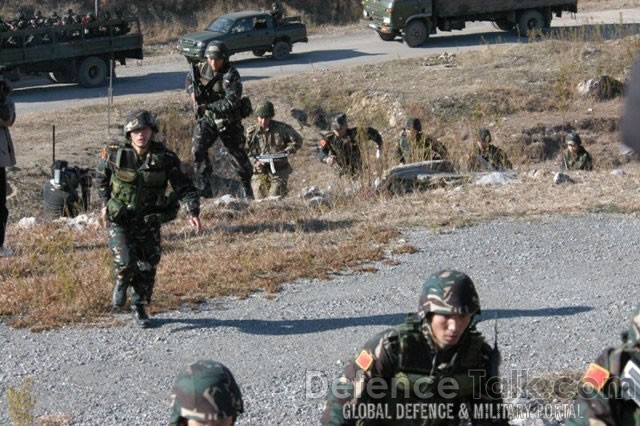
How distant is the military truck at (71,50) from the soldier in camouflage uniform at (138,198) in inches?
617

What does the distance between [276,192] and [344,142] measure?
1022mm

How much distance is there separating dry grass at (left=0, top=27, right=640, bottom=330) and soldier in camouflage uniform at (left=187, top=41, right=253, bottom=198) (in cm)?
88

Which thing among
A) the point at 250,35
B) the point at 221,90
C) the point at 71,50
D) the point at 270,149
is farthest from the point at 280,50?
the point at 221,90

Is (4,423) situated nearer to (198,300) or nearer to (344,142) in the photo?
(198,300)

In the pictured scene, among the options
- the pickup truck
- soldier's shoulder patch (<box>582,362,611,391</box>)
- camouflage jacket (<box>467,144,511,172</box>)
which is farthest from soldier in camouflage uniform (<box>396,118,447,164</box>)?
the pickup truck

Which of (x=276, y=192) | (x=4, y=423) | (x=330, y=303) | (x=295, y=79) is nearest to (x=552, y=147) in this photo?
(x=295, y=79)

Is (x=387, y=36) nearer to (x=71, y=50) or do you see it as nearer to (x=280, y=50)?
(x=280, y=50)

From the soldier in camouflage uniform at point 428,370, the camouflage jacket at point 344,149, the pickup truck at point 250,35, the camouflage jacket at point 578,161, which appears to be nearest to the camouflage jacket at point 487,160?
the camouflage jacket at point 578,161

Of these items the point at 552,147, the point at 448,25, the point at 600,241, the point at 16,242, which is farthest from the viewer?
the point at 448,25

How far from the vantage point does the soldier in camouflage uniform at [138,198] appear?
8109 millimetres

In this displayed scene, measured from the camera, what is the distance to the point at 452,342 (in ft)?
15.3

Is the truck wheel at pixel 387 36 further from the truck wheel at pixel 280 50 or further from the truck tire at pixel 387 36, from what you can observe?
the truck wheel at pixel 280 50

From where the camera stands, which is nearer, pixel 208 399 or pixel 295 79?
pixel 208 399

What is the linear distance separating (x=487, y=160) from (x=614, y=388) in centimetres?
1085
